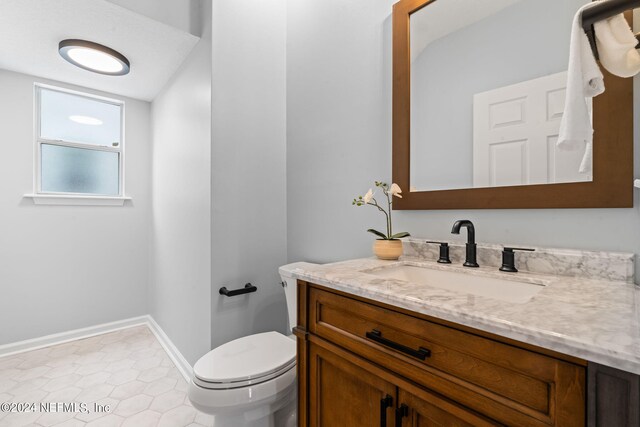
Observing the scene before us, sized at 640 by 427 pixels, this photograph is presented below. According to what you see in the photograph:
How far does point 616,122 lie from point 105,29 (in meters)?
2.54

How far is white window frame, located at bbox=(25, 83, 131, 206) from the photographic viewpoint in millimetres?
2459

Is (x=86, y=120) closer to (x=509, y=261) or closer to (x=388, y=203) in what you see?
(x=388, y=203)

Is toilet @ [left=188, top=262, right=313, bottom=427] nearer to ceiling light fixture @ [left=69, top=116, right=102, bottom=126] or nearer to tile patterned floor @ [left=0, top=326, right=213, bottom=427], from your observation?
tile patterned floor @ [left=0, top=326, right=213, bottom=427]

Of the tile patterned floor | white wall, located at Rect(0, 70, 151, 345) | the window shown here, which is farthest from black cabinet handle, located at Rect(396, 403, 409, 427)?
the window

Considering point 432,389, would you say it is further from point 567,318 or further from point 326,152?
point 326,152

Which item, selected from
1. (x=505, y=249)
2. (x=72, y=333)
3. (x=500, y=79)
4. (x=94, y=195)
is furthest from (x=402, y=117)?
(x=72, y=333)

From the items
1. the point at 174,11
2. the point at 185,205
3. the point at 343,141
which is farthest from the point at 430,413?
the point at 174,11

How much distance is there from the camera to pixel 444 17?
124 centimetres

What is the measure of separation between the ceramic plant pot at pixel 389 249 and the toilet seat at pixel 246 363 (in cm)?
63

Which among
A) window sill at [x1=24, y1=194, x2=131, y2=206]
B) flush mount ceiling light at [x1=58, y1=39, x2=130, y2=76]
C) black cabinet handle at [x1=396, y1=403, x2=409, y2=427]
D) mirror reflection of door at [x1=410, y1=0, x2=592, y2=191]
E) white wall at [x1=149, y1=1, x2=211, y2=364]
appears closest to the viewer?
black cabinet handle at [x1=396, y1=403, x2=409, y2=427]

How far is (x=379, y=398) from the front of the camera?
768mm

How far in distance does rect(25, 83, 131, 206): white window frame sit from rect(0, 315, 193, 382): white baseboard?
114 cm

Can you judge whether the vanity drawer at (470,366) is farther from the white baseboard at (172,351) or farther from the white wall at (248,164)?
the white baseboard at (172,351)

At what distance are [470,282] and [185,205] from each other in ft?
5.98
